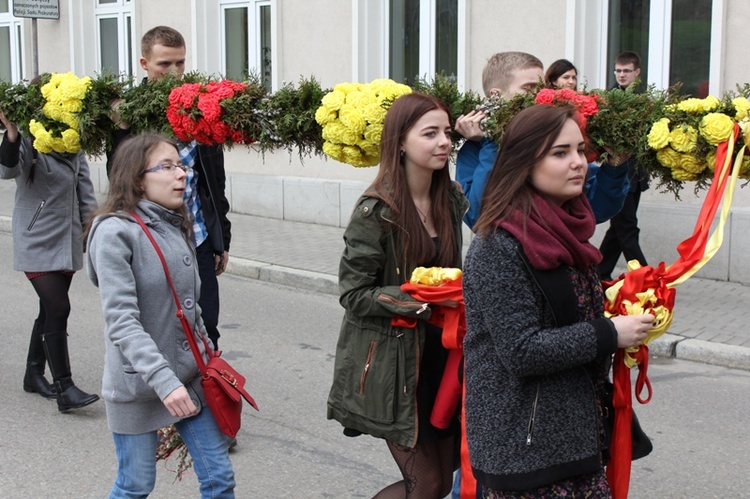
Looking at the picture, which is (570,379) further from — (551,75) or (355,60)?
(355,60)

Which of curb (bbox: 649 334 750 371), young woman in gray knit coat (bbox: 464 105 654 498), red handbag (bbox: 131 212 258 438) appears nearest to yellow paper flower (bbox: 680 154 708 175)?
young woman in gray knit coat (bbox: 464 105 654 498)

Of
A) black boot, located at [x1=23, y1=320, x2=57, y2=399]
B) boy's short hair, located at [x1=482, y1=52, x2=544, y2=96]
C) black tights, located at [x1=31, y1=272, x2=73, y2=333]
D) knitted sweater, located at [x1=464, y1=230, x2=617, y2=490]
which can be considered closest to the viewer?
knitted sweater, located at [x1=464, y1=230, x2=617, y2=490]

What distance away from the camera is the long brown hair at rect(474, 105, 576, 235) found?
2.68 metres

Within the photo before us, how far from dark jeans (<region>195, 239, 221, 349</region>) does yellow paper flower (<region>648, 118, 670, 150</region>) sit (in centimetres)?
255

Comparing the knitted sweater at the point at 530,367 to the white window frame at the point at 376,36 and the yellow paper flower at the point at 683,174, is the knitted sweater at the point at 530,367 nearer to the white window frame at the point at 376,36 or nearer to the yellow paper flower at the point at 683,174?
the yellow paper flower at the point at 683,174

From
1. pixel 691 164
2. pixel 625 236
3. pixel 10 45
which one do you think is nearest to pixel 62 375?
pixel 691 164

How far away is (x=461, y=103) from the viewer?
375 cm

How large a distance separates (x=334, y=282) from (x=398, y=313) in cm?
Answer: 596

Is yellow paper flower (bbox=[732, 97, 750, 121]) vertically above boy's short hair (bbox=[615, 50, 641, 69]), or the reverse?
boy's short hair (bbox=[615, 50, 641, 69])

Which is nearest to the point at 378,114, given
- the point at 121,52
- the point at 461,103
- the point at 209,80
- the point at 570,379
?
the point at 461,103

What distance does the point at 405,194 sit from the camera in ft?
11.2

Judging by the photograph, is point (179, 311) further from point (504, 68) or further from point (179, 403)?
point (504, 68)

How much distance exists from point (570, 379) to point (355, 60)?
9513 mm

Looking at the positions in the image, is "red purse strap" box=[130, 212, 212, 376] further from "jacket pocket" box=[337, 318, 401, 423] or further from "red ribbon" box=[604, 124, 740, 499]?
"red ribbon" box=[604, 124, 740, 499]
